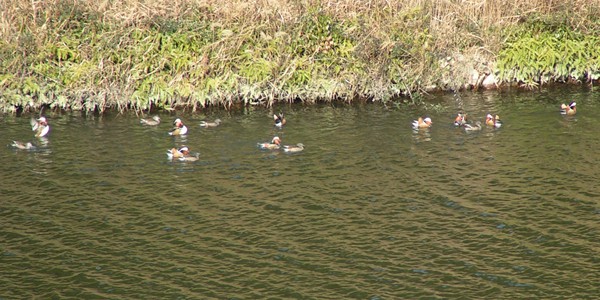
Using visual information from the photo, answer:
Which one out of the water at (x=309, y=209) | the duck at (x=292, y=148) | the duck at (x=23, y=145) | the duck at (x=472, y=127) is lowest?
the water at (x=309, y=209)

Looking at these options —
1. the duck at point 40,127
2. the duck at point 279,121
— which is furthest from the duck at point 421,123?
the duck at point 40,127

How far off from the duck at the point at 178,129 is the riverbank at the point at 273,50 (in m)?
3.29

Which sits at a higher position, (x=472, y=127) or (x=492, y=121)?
(x=492, y=121)

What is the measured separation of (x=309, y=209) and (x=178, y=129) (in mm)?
10350

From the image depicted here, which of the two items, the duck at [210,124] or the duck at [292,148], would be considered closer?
the duck at [292,148]

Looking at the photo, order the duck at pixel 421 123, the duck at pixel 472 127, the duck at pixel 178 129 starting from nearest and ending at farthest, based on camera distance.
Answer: the duck at pixel 472 127, the duck at pixel 178 129, the duck at pixel 421 123

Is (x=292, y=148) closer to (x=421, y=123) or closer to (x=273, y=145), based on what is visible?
(x=273, y=145)

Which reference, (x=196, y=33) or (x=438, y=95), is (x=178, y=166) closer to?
(x=196, y=33)

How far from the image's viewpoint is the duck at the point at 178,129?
35.2 m

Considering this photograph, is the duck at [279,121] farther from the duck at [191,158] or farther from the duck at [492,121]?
the duck at [492,121]

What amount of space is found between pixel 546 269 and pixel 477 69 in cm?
2083

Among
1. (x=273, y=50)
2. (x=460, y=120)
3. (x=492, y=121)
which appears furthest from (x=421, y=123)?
(x=273, y=50)

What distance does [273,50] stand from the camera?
40531 mm

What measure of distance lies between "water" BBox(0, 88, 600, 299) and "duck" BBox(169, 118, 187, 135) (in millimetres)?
488
